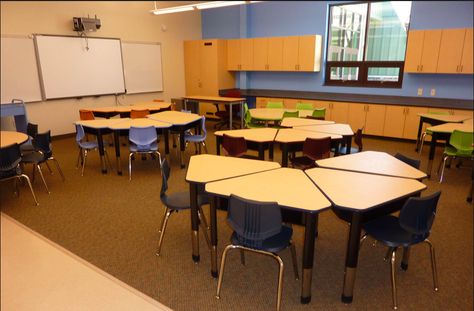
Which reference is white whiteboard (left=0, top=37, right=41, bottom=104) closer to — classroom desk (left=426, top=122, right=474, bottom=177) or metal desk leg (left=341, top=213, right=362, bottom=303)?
metal desk leg (left=341, top=213, right=362, bottom=303)

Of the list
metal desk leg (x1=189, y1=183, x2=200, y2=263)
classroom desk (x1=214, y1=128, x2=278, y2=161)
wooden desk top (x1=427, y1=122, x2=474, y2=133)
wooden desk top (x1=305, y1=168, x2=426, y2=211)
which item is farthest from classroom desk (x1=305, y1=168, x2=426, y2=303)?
wooden desk top (x1=427, y1=122, x2=474, y2=133)

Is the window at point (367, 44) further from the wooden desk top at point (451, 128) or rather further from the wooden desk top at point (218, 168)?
the wooden desk top at point (218, 168)

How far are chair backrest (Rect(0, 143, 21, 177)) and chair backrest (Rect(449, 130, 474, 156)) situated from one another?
5.37 meters

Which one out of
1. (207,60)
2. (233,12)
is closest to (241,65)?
(207,60)

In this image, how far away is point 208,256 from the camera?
2.84 m

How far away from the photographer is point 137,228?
3.35m

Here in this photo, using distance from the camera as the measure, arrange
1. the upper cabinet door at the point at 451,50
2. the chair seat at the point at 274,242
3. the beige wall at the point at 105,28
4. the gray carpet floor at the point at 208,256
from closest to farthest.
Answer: the chair seat at the point at 274,242 → the gray carpet floor at the point at 208,256 → the upper cabinet door at the point at 451,50 → the beige wall at the point at 105,28

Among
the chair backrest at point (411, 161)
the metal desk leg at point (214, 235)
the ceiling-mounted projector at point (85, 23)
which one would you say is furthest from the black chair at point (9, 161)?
the ceiling-mounted projector at point (85, 23)

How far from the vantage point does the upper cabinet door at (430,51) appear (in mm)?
6293

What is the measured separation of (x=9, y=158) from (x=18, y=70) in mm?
3620

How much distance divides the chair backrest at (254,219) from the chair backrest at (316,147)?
5.99 feet

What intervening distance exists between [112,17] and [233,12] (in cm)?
325

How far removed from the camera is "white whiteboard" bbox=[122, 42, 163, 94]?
27.1ft

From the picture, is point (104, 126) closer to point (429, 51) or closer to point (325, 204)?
point (325, 204)
